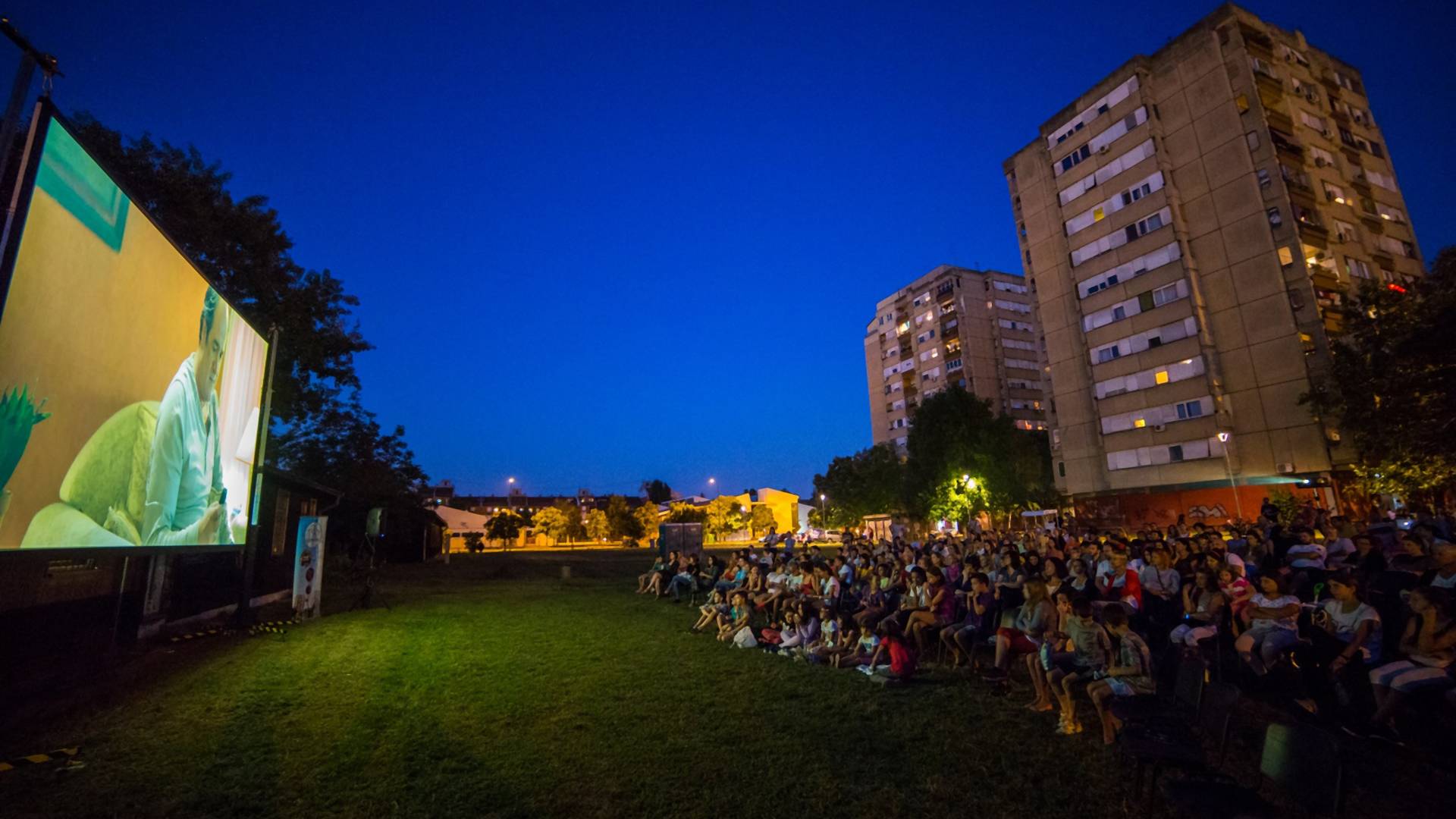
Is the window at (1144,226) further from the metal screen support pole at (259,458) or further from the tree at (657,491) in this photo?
the tree at (657,491)

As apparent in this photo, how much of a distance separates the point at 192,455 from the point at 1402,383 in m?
34.7

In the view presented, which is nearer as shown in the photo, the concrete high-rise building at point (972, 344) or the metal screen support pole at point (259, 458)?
the metal screen support pole at point (259, 458)

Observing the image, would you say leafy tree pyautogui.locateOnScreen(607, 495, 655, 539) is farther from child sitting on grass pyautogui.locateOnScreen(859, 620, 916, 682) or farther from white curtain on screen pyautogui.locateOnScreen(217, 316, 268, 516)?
child sitting on grass pyautogui.locateOnScreen(859, 620, 916, 682)

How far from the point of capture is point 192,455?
8.09 meters

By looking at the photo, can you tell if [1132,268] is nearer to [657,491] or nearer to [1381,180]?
[1381,180]

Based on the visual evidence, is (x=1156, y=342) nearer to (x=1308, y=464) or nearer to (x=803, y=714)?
(x=1308, y=464)

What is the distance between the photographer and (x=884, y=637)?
28.9 ft

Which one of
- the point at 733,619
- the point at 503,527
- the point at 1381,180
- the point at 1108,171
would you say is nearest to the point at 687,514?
the point at 503,527

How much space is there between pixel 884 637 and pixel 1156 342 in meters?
38.6

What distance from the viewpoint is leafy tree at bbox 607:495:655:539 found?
60.0 m

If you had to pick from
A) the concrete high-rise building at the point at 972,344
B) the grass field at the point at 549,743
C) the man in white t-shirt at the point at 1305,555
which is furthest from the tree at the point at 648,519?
the man in white t-shirt at the point at 1305,555

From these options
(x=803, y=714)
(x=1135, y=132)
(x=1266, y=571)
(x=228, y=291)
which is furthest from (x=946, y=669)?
(x=1135, y=132)

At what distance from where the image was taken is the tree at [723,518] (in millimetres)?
84188

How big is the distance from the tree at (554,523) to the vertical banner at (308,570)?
62960 mm
